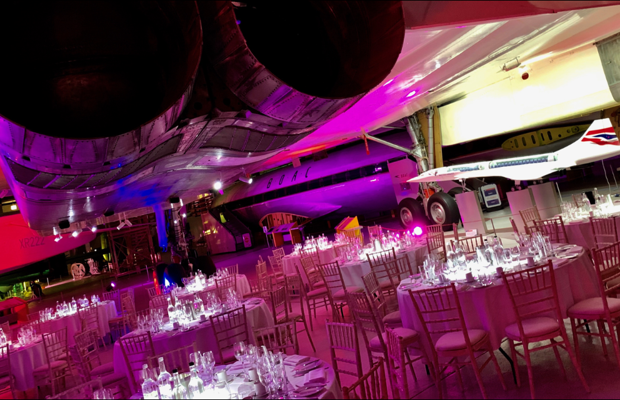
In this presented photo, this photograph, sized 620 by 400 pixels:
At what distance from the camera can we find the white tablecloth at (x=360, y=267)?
843 centimetres

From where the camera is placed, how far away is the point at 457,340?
14.0ft

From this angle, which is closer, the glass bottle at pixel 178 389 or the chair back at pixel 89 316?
the glass bottle at pixel 178 389

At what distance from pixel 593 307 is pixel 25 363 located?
323 inches

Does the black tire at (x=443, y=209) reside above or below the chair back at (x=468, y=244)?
above

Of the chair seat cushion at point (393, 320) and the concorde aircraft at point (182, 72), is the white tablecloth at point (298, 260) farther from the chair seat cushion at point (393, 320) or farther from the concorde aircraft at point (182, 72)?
the concorde aircraft at point (182, 72)

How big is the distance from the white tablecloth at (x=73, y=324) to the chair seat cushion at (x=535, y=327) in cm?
792

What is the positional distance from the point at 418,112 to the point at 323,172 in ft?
29.1

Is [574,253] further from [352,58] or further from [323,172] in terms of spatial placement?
[323,172]

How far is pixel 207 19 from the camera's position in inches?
67.2

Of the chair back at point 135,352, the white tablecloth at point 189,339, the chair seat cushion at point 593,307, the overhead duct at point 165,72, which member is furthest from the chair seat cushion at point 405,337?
the overhead duct at point 165,72

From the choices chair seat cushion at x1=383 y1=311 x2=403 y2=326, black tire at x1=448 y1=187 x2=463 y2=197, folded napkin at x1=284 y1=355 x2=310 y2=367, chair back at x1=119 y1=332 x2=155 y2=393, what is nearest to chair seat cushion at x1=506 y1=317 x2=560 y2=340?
chair seat cushion at x1=383 y1=311 x2=403 y2=326

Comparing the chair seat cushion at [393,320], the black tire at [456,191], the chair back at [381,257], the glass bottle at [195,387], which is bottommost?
the chair seat cushion at [393,320]

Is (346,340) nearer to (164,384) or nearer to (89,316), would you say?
(164,384)

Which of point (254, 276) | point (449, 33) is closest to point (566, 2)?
point (449, 33)
